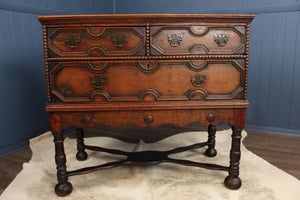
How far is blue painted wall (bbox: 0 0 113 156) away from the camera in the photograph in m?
2.89

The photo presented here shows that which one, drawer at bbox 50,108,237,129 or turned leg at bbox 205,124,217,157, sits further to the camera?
turned leg at bbox 205,124,217,157

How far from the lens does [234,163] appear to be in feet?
6.71

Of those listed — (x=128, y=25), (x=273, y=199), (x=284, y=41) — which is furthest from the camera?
(x=284, y=41)

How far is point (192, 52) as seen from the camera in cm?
183

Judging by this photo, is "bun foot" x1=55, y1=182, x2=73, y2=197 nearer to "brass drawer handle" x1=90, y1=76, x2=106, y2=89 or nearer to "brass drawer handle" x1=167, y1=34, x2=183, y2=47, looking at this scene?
"brass drawer handle" x1=90, y1=76, x2=106, y2=89

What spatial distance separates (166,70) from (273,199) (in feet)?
4.42

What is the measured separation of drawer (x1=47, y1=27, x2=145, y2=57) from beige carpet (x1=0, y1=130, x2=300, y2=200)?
1.17m

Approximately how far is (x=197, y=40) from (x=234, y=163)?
3.57 feet

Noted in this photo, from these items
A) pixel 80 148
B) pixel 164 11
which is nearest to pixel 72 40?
pixel 80 148

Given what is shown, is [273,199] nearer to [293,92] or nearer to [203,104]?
[203,104]

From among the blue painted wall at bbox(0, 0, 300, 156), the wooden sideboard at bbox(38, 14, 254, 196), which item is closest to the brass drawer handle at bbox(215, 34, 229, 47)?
the wooden sideboard at bbox(38, 14, 254, 196)

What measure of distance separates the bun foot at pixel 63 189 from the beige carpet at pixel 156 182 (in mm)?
40

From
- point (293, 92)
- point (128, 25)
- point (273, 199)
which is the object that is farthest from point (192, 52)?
point (293, 92)

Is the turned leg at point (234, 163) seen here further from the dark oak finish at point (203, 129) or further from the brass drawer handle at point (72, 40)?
the brass drawer handle at point (72, 40)
